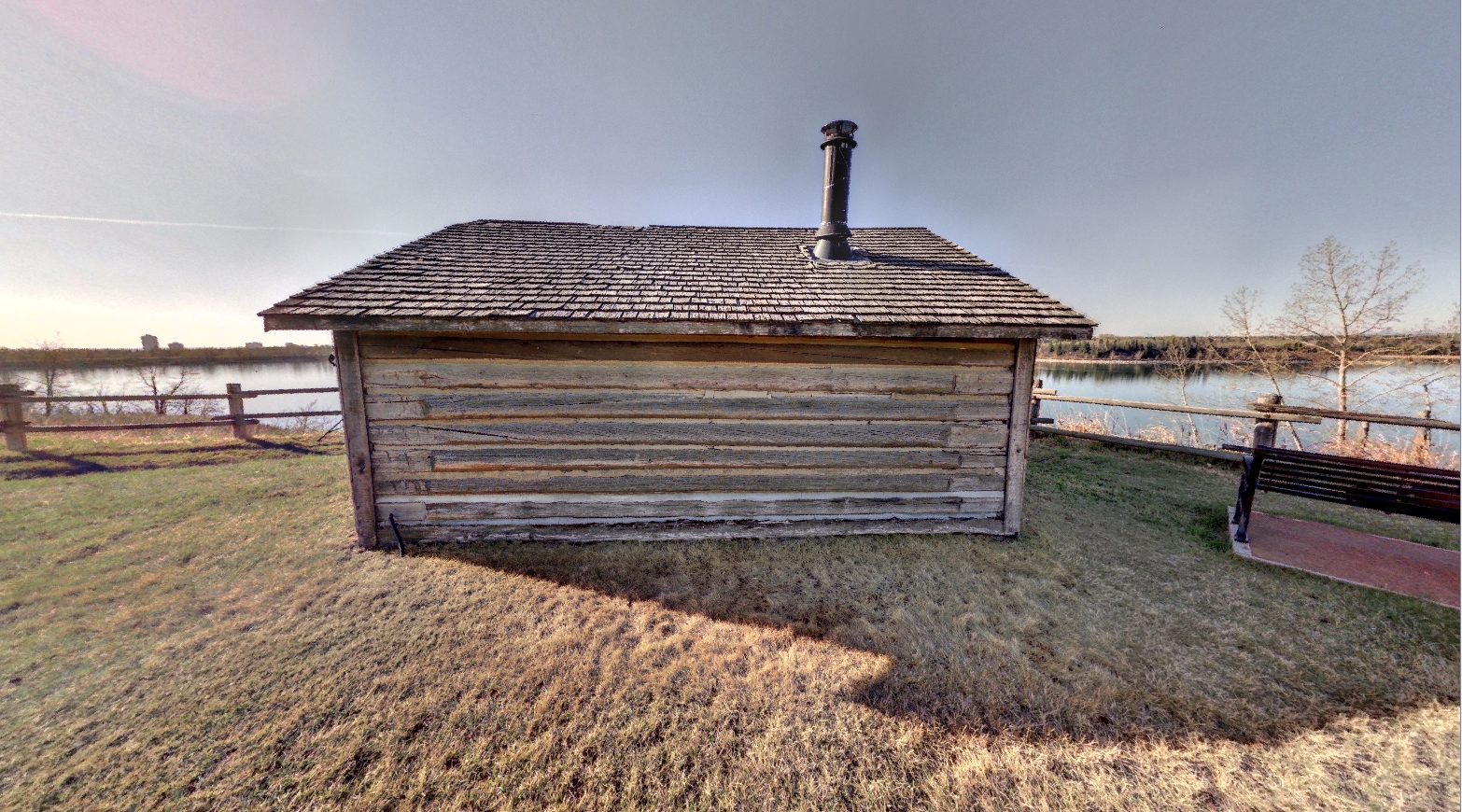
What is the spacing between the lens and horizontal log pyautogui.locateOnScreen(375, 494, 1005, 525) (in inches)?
176

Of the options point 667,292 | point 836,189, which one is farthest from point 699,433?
point 836,189

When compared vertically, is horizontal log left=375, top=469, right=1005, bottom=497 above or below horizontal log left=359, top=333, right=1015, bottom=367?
below

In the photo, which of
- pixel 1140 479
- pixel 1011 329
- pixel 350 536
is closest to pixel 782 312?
pixel 1011 329

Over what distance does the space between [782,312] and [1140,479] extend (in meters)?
6.30

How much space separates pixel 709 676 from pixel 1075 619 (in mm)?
2916

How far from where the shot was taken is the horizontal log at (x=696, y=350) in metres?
4.20

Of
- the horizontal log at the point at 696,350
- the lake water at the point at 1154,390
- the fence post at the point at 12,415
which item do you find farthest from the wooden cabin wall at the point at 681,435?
the fence post at the point at 12,415

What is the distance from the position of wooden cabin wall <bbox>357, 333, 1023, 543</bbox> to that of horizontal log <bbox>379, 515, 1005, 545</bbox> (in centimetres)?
2

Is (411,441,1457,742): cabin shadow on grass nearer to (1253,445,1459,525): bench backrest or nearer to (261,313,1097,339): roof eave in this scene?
(1253,445,1459,525): bench backrest

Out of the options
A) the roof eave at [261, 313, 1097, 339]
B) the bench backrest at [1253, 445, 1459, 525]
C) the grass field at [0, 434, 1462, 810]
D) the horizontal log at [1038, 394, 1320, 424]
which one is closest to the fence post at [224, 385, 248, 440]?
the grass field at [0, 434, 1462, 810]

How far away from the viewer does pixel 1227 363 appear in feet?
39.3

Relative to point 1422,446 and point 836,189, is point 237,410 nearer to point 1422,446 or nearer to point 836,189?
point 836,189

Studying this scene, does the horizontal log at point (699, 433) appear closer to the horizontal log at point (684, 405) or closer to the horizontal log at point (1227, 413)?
the horizontal log at point (684, 405)

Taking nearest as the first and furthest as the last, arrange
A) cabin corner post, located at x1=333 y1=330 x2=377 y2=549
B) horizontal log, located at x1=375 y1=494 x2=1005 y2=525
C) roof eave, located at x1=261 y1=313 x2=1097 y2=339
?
roof eave, located at x1=261 y1=313 x2=1097 y2=339
cabin corner post, located at x1=333 y1=330 x2=377 y2=549
horizontal log, located at x1=375 y1=494 x2=1005 y2=525
